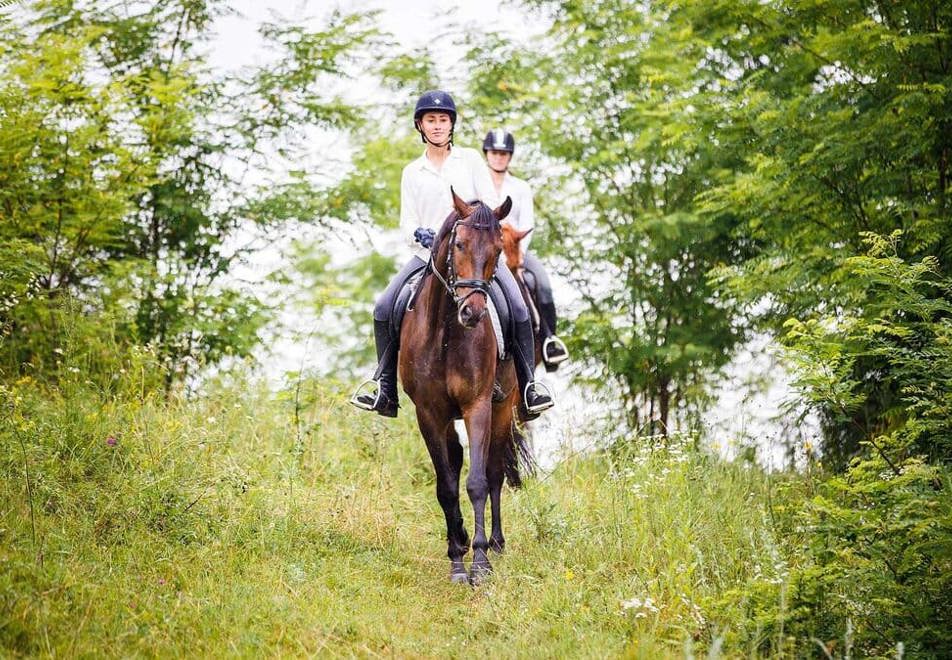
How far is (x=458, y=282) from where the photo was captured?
22.1 feet

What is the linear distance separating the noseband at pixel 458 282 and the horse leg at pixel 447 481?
1.04 m

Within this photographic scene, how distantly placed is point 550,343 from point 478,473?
3645 millimetres

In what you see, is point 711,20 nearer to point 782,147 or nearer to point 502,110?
point 782,147

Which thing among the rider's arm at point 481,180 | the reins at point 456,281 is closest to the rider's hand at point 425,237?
the reins at point 456,281

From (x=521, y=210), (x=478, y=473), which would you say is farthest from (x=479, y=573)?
(x=521, y=210)

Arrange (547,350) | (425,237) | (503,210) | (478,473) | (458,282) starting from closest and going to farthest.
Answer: (458,282) → (503,210) → (478,473) → (425,237) → (547,350)

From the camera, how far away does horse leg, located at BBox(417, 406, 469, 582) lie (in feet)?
25.0

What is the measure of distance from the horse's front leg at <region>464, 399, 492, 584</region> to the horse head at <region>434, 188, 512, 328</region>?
37.0 inches

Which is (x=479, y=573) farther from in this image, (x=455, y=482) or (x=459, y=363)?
(x=459, y=363)

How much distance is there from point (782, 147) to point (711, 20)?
7.21 feet

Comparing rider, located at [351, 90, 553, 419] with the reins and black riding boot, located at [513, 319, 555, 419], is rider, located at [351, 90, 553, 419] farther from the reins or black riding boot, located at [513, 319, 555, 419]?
the reins

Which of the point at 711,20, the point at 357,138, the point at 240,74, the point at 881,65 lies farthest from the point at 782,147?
the point at 357,138

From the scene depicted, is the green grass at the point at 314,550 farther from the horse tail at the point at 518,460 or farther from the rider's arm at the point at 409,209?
the rider's arm at the point at 409,209

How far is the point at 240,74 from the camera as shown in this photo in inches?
491
